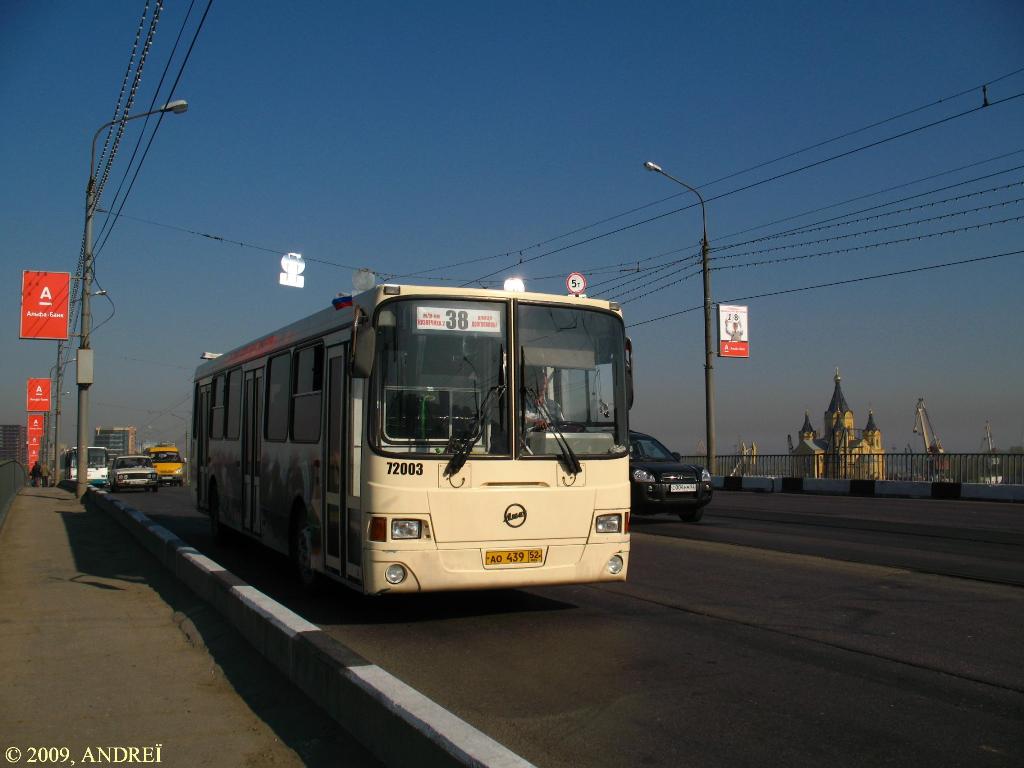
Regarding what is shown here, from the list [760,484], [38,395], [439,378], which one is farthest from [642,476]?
[38,395]

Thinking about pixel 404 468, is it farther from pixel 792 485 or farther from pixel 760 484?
pixel 760 484

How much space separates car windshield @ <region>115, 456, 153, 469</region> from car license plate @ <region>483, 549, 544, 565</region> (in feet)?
127

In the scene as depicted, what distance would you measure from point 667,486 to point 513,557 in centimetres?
978

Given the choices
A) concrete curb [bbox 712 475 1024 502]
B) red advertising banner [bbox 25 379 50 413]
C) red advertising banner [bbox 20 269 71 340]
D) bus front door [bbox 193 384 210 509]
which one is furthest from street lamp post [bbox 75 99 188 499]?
red advertising banner [bbox 25 379 50 413]

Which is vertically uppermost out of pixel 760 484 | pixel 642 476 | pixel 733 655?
pixel 642 476

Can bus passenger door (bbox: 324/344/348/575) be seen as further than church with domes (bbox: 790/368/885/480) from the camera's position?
No

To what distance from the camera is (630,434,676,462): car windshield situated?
17.7 metres

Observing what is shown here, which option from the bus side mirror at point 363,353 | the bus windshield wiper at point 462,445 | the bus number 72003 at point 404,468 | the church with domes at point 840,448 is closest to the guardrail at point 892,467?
the church with domes at point 840,448

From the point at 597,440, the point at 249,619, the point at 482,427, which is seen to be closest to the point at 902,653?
the point at 597,440

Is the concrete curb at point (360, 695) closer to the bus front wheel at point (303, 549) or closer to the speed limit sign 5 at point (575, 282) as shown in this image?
the bus front wheel at point (303, 549)

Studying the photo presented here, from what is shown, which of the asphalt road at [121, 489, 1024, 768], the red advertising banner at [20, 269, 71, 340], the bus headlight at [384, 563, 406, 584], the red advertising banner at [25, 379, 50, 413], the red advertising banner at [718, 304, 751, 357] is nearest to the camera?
the asphalt road at [121, 489, 1024, 768]

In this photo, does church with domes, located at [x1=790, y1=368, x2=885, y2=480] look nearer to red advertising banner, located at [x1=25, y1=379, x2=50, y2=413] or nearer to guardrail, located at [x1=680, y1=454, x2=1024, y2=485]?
guardrail, located at [x1=680, y1=454, x2=1024, y2=485]

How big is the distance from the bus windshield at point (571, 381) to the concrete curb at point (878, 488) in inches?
805

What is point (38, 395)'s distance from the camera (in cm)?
5781
